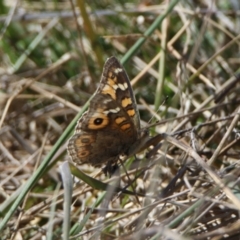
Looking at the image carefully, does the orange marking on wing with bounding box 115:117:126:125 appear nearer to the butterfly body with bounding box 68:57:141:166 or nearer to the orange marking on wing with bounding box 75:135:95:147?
the butterfly body with bounding box 68:57:141:166

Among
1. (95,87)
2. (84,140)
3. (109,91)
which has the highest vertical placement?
(95,87)

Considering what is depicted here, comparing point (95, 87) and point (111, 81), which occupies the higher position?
point (95, 87)

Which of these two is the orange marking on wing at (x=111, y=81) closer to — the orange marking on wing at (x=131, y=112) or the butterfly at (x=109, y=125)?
the butterfly at (x=109, y=125)

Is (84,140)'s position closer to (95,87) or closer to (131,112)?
(131,112)

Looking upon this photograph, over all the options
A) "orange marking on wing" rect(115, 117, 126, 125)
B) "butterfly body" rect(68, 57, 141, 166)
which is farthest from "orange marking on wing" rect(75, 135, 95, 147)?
"orange marking on wing" rect(115, 117, 126, 125)

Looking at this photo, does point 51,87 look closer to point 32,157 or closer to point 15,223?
point 32,157

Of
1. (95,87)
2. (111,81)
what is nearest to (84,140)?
(111,81)

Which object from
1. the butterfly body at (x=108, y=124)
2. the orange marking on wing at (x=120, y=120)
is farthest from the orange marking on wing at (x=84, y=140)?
the orange marking on wing at (x=120, y=120)
